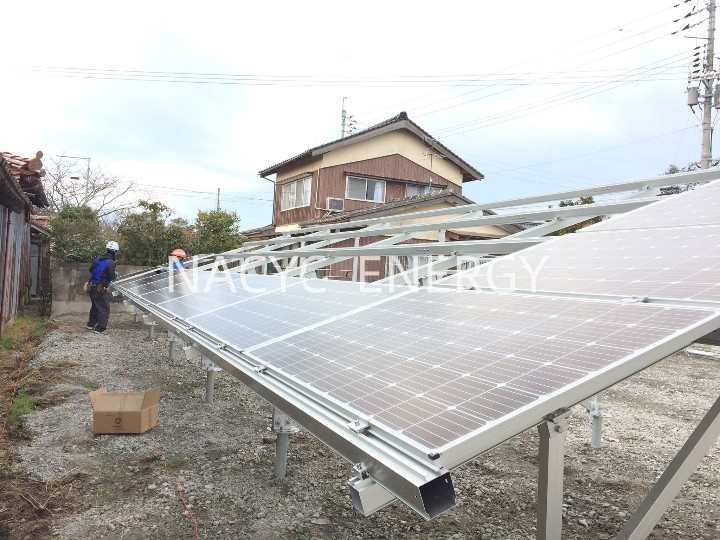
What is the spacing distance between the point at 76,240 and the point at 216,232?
5.14 meters

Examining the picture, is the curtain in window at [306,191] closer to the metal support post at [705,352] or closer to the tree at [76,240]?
the tree at [76,240]

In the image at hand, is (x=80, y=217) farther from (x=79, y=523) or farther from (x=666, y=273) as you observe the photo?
(x=666, y=273)

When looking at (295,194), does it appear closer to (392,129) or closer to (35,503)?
(392,129)

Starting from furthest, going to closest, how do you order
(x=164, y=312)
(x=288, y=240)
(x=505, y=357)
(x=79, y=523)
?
(x=288, y=240) < (x=164, y=312) < (x=79, y=523) < (x=505, y=357)

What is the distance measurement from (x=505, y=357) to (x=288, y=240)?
878 cm

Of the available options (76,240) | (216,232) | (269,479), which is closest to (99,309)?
(76,240)

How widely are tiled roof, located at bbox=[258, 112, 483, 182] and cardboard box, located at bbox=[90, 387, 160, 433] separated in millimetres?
17362

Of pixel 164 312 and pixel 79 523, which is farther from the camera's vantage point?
pixel 164 312

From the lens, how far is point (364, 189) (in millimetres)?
23625

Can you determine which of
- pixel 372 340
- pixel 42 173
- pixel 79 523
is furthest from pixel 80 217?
pixel 372 340

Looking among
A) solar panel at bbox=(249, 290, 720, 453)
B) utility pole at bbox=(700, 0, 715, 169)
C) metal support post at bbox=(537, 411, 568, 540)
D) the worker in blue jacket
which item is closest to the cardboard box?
solar panel at bbox=(249, 290, 720, 453)

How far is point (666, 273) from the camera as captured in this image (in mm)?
3076

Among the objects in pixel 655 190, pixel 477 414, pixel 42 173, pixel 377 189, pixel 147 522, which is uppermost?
pixel 377 189

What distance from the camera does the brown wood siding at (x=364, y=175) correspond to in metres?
22.7
